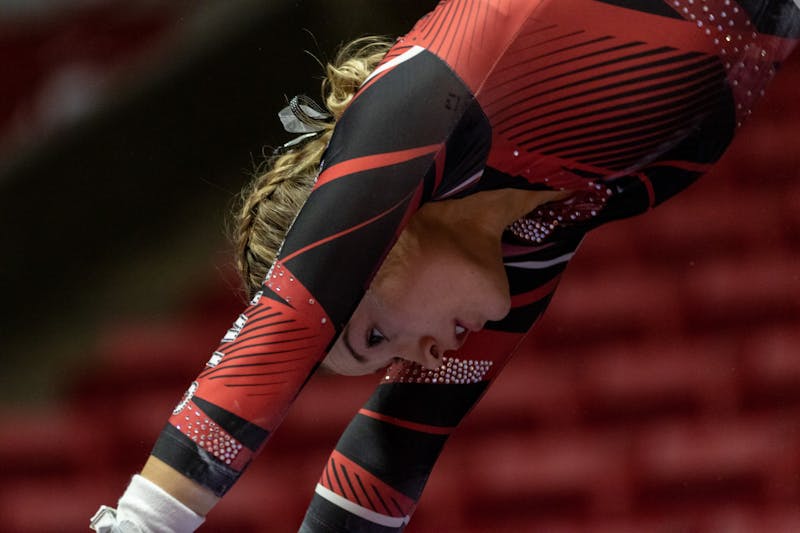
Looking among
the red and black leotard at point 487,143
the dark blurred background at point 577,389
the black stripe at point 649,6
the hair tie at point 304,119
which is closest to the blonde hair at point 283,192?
the hair tie at point 304,119

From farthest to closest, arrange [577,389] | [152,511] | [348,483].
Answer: [577,389], [348,483], [152,511]

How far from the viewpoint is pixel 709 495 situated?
1755mm

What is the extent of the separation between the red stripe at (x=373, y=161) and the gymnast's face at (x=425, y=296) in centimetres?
14

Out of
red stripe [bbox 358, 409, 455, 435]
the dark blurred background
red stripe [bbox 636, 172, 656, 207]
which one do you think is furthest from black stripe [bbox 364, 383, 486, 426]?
the dark blurred background

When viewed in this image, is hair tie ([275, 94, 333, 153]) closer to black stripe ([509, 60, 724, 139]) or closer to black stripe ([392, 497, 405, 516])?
black stripe ([509, 60, 724, 139])

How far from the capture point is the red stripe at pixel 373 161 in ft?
2.74

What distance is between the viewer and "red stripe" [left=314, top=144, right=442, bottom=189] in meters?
0.83

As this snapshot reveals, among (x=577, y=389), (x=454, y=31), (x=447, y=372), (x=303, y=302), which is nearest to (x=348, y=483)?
(x=447, y=372)

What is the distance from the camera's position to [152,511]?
0.81 m

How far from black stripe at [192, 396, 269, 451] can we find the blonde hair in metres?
0.22

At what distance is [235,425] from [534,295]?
0.41 m

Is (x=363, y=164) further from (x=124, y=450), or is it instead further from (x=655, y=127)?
(x=124, y=450)

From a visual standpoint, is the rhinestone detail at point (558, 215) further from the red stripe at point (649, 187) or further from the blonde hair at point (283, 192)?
the blonde hair at point (283, 192)

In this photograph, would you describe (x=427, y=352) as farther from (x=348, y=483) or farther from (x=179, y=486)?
(x=179, y=486)
